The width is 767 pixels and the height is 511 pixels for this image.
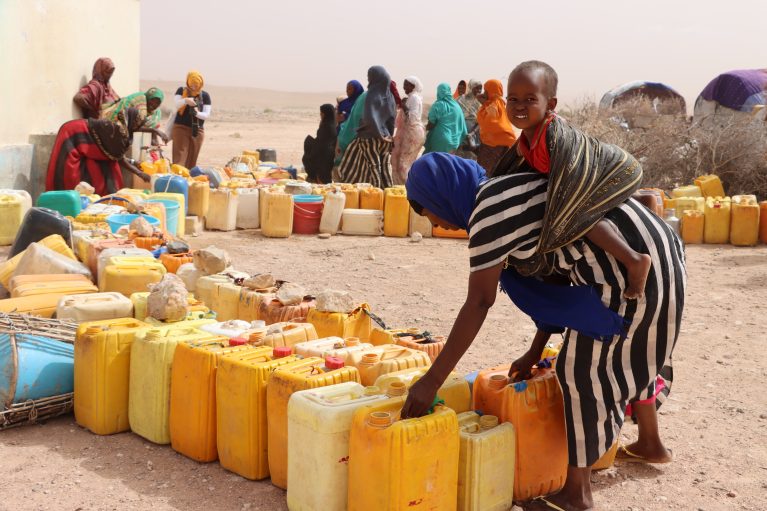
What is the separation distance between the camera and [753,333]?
607 cm

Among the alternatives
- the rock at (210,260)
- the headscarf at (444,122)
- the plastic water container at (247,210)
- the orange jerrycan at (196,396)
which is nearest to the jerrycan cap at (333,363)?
the orange jerrycan at (196,396)

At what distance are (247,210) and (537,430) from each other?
7108mm

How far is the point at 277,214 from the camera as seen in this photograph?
9.43 metres

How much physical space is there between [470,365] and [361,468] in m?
2.31

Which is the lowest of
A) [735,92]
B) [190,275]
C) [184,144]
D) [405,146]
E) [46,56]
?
[190,275]

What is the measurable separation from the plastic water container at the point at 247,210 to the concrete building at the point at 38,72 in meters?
2.31

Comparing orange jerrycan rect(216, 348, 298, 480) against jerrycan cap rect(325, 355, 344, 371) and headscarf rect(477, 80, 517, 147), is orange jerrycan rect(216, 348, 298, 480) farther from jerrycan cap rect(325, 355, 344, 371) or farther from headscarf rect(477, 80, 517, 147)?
headscarf rect(477, 80, 517, 147)

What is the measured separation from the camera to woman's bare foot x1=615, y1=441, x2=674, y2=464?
146 inches

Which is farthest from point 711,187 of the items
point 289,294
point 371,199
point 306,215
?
point 289,294

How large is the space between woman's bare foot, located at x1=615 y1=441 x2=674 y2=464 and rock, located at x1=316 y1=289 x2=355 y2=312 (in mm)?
1564

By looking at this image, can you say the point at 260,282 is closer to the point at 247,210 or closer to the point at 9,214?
the point at 9,214

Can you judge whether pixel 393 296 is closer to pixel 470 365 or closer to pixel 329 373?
pixel 470 365

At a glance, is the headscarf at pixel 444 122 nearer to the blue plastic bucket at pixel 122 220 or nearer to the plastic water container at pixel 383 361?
the blue plastic bucket at pixel 122 220

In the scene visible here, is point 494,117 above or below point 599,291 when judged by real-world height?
above
